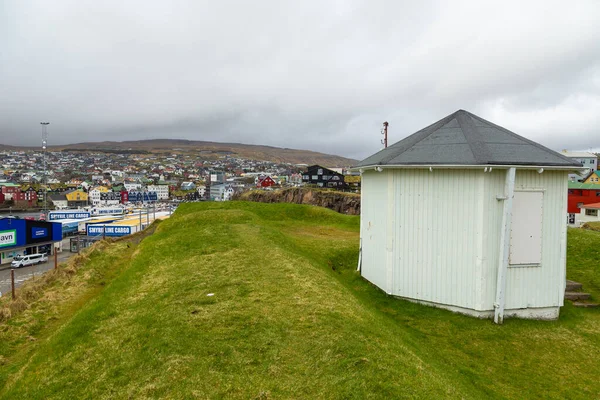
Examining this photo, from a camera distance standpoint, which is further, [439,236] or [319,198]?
[319,198]

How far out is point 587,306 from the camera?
414 inches

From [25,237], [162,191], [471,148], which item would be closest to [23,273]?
[25,237]

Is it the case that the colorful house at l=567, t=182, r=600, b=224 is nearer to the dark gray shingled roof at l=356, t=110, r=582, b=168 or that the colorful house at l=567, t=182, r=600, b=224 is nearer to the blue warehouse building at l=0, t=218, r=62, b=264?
the dark gray shingled roof at l=356, t=110, r=582, b=168

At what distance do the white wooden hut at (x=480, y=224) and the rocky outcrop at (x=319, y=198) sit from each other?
5589cm

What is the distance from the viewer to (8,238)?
36000 millimetres

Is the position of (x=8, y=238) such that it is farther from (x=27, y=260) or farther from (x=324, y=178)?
(x=324, y=178)

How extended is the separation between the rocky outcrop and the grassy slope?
56.9 metres

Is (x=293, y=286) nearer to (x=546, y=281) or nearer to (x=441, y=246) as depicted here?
(x=441, y=246)

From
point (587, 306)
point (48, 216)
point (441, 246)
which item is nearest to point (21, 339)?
point (441, 246)

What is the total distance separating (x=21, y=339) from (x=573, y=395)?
12180 millimetres

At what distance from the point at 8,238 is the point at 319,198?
2078 inches

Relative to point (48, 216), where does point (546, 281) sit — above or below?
above

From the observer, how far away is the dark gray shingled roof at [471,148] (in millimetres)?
8812

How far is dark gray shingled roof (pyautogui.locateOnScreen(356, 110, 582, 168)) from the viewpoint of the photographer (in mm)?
8812
